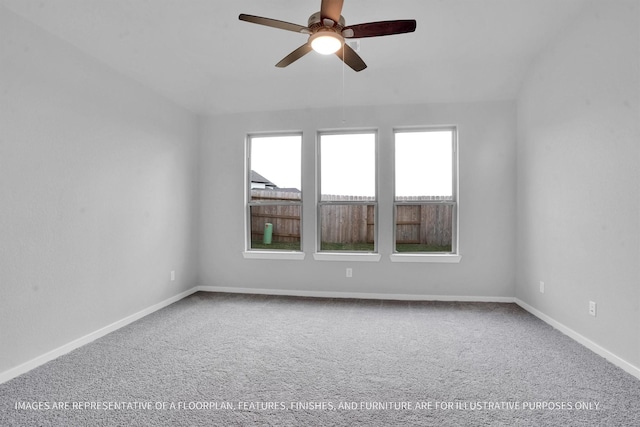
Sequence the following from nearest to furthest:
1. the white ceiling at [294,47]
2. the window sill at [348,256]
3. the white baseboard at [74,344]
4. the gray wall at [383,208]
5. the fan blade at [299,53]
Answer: the white baseboard at [74,344]
the fan blade at [299,53]
the white ceiling at [294,47]
the gray wall at [383,208]
the window sill at [348,256]

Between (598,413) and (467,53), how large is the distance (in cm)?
317

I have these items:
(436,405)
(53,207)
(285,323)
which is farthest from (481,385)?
(53,207)

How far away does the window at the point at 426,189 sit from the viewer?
4.04 metres

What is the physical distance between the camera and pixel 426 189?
4.07 metres

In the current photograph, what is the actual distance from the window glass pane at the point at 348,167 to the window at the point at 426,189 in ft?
1.16

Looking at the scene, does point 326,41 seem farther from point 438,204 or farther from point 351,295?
point 351,295

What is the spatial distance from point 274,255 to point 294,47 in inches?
98.7

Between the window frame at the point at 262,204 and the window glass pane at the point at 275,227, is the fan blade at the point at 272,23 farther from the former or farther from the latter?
the window glass pane at the point at 275,227

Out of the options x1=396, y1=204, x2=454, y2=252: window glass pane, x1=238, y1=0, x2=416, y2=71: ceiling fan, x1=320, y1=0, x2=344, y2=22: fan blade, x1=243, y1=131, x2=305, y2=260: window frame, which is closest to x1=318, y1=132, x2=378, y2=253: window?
x1=243, y1=131, x2=305, y2=260: window frame

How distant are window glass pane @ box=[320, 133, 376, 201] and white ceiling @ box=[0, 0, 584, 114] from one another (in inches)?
19.8

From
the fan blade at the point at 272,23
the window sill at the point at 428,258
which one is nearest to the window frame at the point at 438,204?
the window sill at the point at 428,258

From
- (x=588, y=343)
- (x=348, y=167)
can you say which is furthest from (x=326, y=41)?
(x=588, y=343)

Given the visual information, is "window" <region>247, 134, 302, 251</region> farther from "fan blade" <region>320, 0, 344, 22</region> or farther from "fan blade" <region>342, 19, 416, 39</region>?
"fan blade" <region>320, 0, 344, 22</region>

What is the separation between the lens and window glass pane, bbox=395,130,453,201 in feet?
13.3
